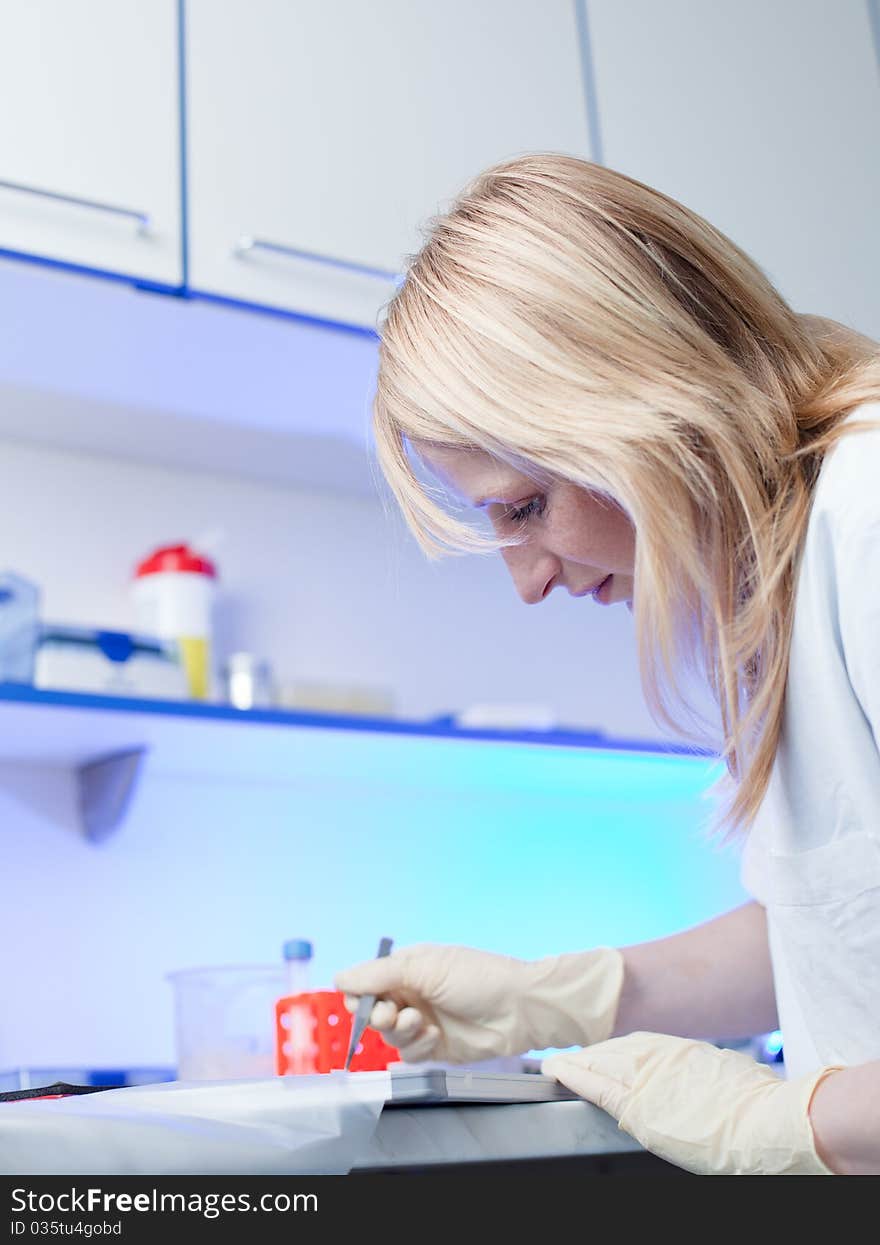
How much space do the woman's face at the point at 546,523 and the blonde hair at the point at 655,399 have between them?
0.7 inches

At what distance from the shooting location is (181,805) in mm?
1605

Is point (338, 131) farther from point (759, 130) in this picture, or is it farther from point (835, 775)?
point (835, 775)

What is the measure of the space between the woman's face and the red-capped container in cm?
35

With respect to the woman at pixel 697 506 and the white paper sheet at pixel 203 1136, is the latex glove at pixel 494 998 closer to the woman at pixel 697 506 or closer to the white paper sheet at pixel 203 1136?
the woman at pixel 697 506

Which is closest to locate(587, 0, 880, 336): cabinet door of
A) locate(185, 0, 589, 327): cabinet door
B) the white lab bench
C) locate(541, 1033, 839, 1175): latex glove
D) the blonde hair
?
locate(185, 0, 589, 327): cabinet door

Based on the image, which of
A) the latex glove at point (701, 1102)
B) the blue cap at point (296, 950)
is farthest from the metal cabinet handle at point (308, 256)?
the latex glove at point (701, 1102)

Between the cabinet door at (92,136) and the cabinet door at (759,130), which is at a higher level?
the cabinet door at (759,130)

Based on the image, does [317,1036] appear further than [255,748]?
No

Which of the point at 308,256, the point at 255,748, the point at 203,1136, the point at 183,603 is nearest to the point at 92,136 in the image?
the point at 308,256

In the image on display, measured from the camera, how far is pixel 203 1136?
60 cm

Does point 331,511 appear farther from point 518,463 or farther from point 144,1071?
point 518,463

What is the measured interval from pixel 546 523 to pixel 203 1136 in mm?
483

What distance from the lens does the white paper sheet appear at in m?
0.59

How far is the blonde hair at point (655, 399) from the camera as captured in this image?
0.81 m
